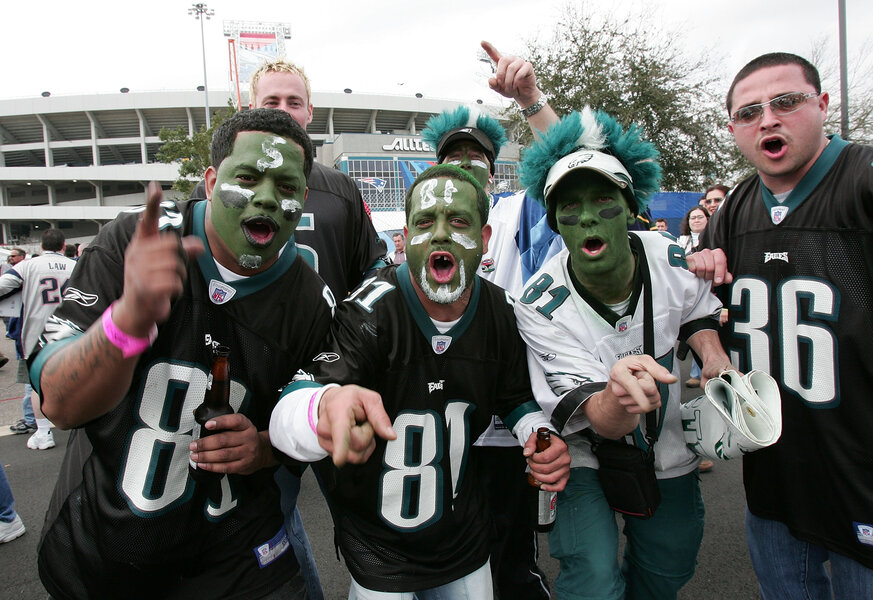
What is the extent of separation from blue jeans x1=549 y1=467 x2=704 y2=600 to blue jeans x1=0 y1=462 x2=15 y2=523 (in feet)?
12.7

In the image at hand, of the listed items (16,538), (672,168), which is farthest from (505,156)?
(16,538)

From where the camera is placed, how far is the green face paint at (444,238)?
1973 mm

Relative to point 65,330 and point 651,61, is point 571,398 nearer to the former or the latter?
point 65,330

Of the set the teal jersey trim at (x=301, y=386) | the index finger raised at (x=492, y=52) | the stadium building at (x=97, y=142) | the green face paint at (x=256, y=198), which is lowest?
the teal jersey trim at (x=301, y=386)

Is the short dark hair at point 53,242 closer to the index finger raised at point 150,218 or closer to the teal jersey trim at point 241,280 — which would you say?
the teal jersey trim at point 241,280

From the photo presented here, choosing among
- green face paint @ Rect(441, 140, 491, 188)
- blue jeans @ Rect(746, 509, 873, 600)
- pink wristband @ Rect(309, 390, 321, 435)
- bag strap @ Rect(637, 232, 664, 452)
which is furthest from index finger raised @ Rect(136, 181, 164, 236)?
blue jeans @ Rect(746, 509, 873, 600)

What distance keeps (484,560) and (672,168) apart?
18.9m

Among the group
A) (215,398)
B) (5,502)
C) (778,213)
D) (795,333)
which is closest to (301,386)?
(215,398)

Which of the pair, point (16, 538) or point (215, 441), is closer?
point (215, 441)

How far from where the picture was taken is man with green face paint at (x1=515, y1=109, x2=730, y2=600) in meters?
2.06

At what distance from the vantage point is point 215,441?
167cm

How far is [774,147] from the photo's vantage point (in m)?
2.12

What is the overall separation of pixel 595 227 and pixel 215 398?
159 centimetres

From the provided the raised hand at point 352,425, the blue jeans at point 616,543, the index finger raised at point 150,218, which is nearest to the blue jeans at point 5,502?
the index finger raised at point 150,218
